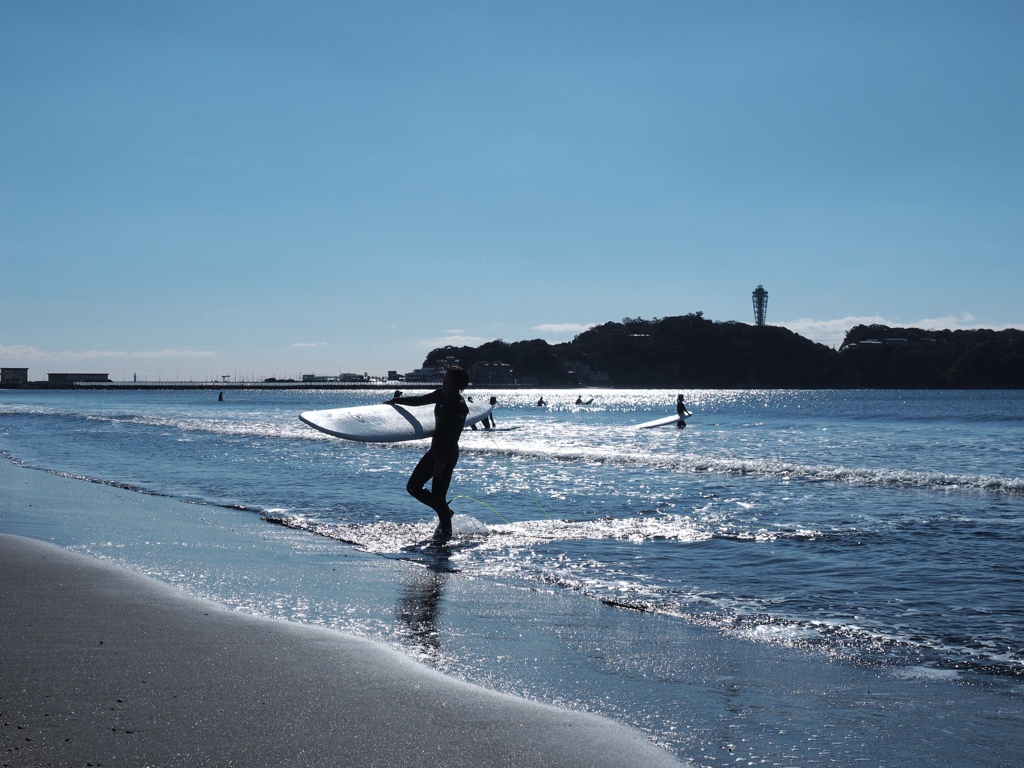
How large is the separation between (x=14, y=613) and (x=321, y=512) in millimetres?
6809

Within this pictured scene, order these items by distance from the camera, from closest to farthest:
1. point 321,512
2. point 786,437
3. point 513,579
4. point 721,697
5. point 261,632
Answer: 1. point 721,697
2. point 261,632
3. point 513,579
4. point 321,512
5. point 786,437

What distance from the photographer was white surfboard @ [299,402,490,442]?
1478cm

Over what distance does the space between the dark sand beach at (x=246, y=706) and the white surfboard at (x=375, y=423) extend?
939 centimetres

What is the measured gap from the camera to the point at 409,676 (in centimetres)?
427

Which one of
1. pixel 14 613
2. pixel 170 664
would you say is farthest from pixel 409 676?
pixel 14 613

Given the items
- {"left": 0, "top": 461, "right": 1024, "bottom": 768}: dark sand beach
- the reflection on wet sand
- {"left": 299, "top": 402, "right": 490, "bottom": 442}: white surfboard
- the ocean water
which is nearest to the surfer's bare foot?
the ocean water

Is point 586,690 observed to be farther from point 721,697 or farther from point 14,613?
point 14,613

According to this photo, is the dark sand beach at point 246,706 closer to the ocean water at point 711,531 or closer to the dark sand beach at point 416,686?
the dark sand beach at point 416,686

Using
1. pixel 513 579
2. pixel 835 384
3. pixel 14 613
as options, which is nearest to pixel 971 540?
pixel 513 579

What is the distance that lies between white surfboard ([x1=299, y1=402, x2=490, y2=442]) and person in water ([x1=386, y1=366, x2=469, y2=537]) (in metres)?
4.48

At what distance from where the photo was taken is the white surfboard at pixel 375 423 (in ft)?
48.5

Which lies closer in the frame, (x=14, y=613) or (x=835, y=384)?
(x=14, y=613)

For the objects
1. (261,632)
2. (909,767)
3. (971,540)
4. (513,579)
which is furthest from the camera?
(971,540)

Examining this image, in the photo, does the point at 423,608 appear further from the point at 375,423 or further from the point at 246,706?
the point at 375,423
